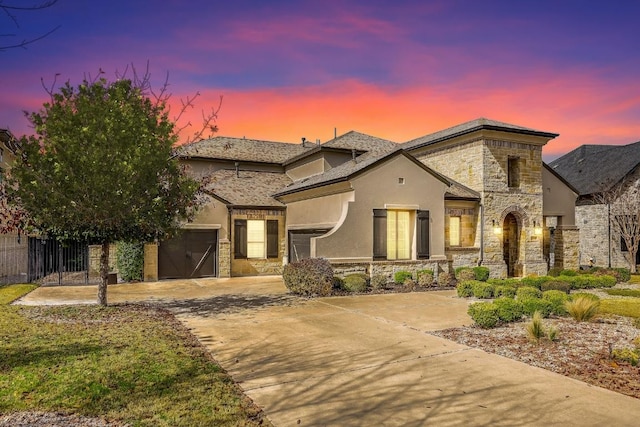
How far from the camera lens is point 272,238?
2258 centimetres

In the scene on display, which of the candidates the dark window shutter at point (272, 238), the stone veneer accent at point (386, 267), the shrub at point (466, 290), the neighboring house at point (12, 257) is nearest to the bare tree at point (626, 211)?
the stone veneer accent at point (386, 267)

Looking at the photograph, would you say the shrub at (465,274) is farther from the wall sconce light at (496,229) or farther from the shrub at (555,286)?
the wall sconce light at (496,229)

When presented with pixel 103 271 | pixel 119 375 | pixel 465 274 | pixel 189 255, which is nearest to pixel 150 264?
pixel 189 255

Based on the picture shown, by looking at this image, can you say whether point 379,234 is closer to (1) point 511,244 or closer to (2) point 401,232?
(2) point 401,232

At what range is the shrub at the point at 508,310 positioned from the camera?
10117 millimetres

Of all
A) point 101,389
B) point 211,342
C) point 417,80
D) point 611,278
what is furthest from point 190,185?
point 611,278

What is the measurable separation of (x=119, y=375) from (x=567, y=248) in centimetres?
2365

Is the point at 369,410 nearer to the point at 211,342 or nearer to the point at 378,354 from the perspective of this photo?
the point at 378,354

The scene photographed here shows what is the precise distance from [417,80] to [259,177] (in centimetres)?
1251

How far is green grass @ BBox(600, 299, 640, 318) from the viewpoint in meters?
11.8

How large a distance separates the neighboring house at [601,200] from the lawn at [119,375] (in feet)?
88.0

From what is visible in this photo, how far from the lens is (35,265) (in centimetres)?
1898

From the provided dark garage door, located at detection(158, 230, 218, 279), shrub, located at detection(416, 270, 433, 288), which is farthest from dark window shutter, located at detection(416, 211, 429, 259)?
dark garage door, located at detection(158, 230, 218, 279)

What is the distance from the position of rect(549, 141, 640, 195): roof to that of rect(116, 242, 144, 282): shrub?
2459 centimetres
